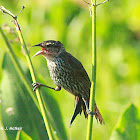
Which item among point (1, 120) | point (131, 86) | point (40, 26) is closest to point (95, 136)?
point (1, 120)

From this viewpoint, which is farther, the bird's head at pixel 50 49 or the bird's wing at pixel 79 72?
the bird's wing at pixel 79 72

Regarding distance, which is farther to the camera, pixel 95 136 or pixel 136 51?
pixel 136 51

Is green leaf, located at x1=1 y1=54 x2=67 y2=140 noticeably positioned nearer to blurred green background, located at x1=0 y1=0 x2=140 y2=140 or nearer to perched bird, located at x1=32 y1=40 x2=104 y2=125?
perched bird, located at x1=32 y1=40 x2=104 y2=125

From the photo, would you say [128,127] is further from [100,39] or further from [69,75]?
[100,39]

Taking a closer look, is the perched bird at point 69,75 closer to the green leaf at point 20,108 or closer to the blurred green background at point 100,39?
the green leaf at point 20,108

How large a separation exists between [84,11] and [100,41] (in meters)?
0.52

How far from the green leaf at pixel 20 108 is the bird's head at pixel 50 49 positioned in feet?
0.56

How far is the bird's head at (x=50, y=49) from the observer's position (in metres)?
1.81

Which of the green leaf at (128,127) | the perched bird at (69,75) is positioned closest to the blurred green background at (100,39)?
the perched bird at (69,75)

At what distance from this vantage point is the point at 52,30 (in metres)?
3.82

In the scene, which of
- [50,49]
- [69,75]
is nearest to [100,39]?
[69,75]

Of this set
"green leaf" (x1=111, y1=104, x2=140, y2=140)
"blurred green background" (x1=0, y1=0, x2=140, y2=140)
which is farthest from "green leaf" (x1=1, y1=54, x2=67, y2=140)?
"blurred green background" (x1=0, y1=0, x2=140, y2=140)

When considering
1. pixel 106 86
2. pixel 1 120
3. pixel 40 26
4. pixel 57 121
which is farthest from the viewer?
pixel 40 26

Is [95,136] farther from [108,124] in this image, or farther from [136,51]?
[136,51]
